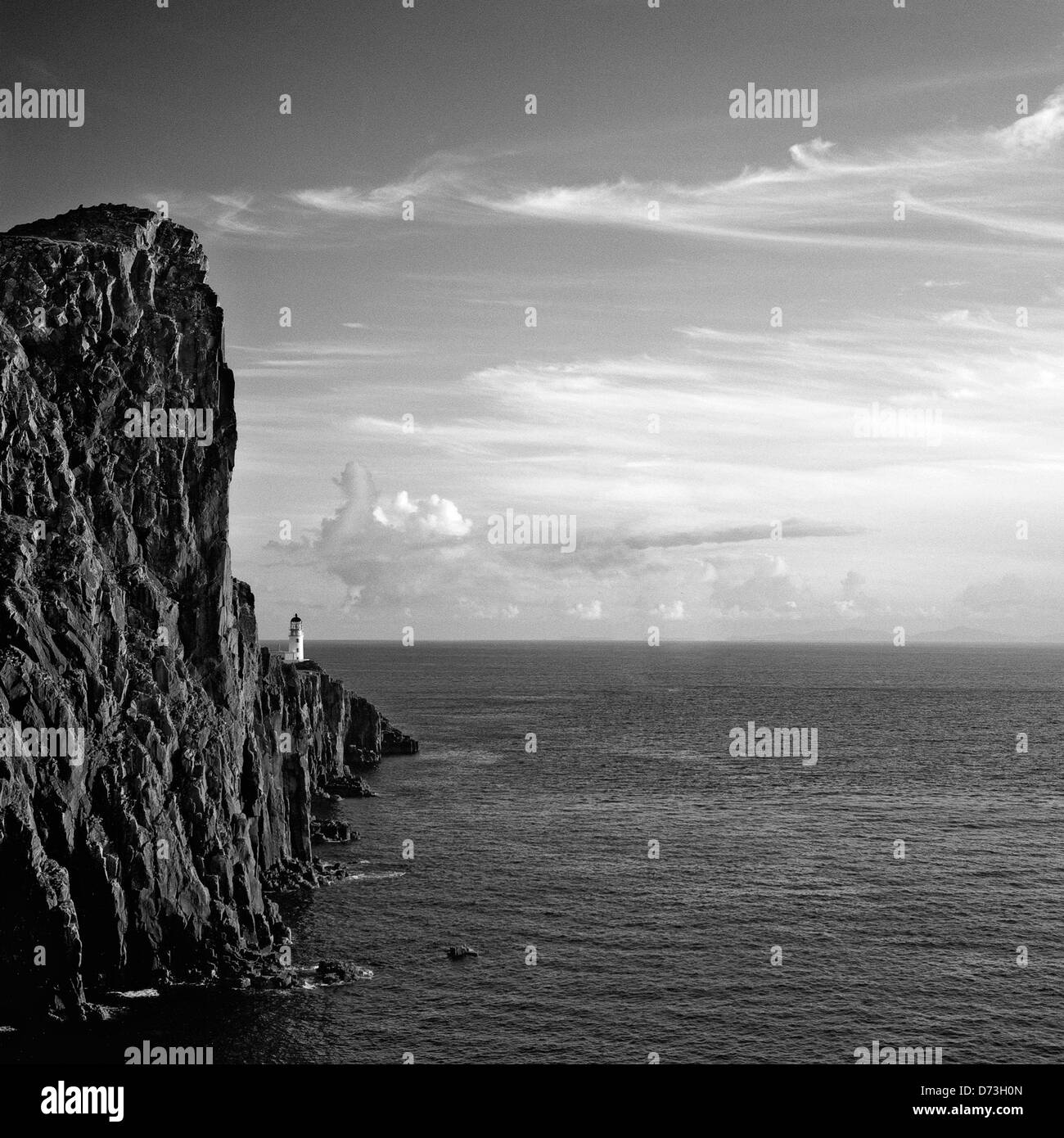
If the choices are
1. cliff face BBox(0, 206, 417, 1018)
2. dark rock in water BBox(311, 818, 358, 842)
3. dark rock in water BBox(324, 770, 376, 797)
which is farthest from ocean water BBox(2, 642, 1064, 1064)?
cliff face BBox(0, 206, 417, 1018)

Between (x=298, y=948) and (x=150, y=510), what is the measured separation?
3706 centimetres

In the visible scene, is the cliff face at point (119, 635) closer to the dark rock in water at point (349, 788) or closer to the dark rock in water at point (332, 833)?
the dark rock in water at point (332, 833)

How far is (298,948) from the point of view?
286 feet

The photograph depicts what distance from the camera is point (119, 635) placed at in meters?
86.1

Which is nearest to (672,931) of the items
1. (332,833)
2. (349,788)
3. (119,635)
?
(332,833)

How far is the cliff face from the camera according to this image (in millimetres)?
75688

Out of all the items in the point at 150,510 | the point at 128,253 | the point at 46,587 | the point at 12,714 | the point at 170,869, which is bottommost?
the point at 170,869

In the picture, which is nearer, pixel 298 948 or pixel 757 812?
pixel 298 948

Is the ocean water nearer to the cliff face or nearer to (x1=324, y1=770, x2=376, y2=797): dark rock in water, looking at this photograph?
(x1=324, y1=770, x2=376, y2=797): dark rock in water

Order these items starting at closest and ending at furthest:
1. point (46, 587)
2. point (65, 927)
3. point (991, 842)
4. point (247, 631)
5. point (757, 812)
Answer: point (65, 927), point (46, 587), point (247, 631), point (991, 842), point (757, 812)

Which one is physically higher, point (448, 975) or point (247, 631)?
point (247, 631)

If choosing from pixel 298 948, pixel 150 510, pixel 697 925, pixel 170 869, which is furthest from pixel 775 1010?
pixel 150 510
